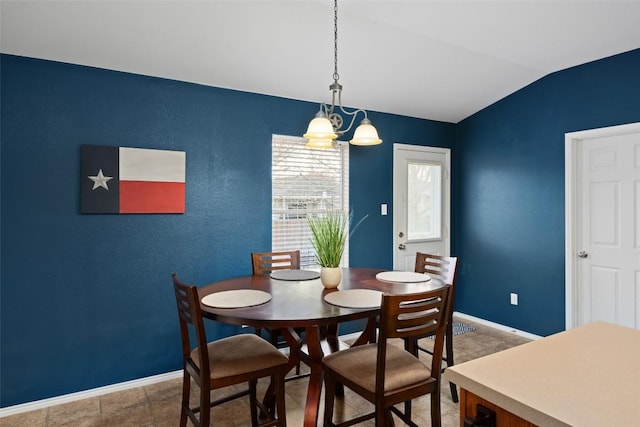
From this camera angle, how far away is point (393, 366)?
73.7 inches

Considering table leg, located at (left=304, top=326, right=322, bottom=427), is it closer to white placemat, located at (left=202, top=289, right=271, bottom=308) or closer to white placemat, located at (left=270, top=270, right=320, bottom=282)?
white placemat, located at (left=202, top=289, right=271, bottom=308)

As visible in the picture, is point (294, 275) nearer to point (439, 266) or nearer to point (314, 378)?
point (314, 378)

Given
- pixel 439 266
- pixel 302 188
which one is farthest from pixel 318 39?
pixel 439 266

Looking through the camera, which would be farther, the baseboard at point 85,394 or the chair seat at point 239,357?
the baseboard at point 85,394

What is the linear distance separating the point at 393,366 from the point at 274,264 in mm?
1467

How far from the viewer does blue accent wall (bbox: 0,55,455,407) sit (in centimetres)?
247

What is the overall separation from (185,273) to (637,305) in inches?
142

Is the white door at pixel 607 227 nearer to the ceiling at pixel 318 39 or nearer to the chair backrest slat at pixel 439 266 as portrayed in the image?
the ceiling at pixel 318 39

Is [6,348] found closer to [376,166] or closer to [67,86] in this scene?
[67,86]

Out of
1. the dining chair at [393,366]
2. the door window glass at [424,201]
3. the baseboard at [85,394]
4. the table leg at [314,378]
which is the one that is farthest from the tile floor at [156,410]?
the door window glass at [424,201]

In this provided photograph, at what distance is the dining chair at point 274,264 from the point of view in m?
2.89

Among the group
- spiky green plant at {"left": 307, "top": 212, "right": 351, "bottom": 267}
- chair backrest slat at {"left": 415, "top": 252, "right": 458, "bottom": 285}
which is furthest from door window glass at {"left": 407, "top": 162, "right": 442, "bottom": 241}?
spiky green plant at {"left": 307, "top": 212, "right": 351, "bottom": 267}

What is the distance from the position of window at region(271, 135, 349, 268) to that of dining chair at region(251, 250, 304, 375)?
1.16 feet

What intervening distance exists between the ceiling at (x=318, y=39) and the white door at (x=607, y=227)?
75 centimetres
